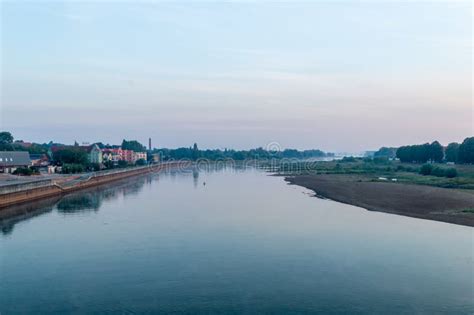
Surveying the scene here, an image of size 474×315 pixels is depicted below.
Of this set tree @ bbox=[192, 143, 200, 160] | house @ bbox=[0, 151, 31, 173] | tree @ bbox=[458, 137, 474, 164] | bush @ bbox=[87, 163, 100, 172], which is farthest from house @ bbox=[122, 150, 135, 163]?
tree @ bbox=[458, 137, 474, 164]

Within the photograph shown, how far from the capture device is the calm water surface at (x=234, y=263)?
9117 millimetres

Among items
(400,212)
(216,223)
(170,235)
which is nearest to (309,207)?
(400,212)

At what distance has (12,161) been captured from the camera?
36.1m

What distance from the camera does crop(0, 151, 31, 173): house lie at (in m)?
35.1

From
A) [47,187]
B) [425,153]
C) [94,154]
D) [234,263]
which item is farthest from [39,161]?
[425,153]

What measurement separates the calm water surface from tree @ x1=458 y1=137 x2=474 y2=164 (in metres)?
29.9

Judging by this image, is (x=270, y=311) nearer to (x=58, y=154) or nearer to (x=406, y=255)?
(x=406, y=255)

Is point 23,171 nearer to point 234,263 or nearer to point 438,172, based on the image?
point 234,263

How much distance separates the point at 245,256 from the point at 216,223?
5.61 m

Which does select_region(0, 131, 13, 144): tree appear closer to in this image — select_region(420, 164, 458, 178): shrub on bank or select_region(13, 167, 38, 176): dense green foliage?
select_region(13, 167, 38, 176): dense green foliage

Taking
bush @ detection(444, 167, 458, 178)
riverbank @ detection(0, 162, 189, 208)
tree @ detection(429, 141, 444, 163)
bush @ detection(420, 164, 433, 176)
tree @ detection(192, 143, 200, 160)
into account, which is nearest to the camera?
riverbank @ detection(0, 162, 189, 208)

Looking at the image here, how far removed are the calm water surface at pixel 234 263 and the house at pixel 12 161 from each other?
1747 centimetres

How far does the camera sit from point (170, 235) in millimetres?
15484

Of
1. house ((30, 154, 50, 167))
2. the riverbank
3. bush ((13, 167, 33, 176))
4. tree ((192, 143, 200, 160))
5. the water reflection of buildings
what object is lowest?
the water reflection of buildings
